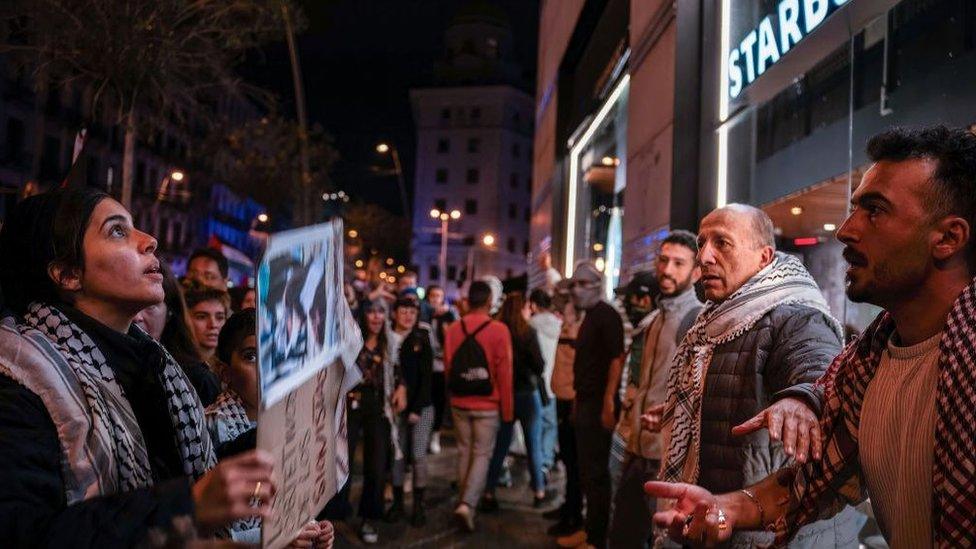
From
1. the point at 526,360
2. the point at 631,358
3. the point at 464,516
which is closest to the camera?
the point at 631,358

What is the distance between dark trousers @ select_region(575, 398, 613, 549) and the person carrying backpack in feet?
3.64

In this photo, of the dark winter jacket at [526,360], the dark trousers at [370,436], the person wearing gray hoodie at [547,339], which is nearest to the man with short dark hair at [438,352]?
the person wearing gray hoodie at [547,339]

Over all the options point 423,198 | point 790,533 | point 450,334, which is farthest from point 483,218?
point 790,533

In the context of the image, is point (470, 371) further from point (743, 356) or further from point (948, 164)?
point (948, 164)

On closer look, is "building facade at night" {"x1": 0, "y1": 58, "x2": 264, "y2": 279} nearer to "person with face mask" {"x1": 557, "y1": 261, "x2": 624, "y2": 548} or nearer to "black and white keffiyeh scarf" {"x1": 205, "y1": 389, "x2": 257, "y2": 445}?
"person with face mask" {"x1": 557, "y1": 261, "x2": 624, "y2": 548}

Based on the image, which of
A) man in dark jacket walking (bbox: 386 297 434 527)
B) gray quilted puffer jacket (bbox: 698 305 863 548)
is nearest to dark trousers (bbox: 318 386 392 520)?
man in dark jacket walking (bbox: 386 297 434 527)

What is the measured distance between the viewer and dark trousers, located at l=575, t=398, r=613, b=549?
6.23 m

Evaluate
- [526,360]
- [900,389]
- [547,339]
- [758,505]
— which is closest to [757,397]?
[758,505]

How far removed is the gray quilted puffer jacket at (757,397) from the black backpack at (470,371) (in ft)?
12.9

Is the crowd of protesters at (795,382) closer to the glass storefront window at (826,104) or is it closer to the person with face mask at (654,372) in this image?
the person with face mask at (654,372)

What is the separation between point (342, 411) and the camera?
2188 millimetres

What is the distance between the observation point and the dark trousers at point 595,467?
623cm

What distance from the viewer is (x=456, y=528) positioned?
7.14m

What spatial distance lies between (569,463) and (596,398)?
126 centimetres
